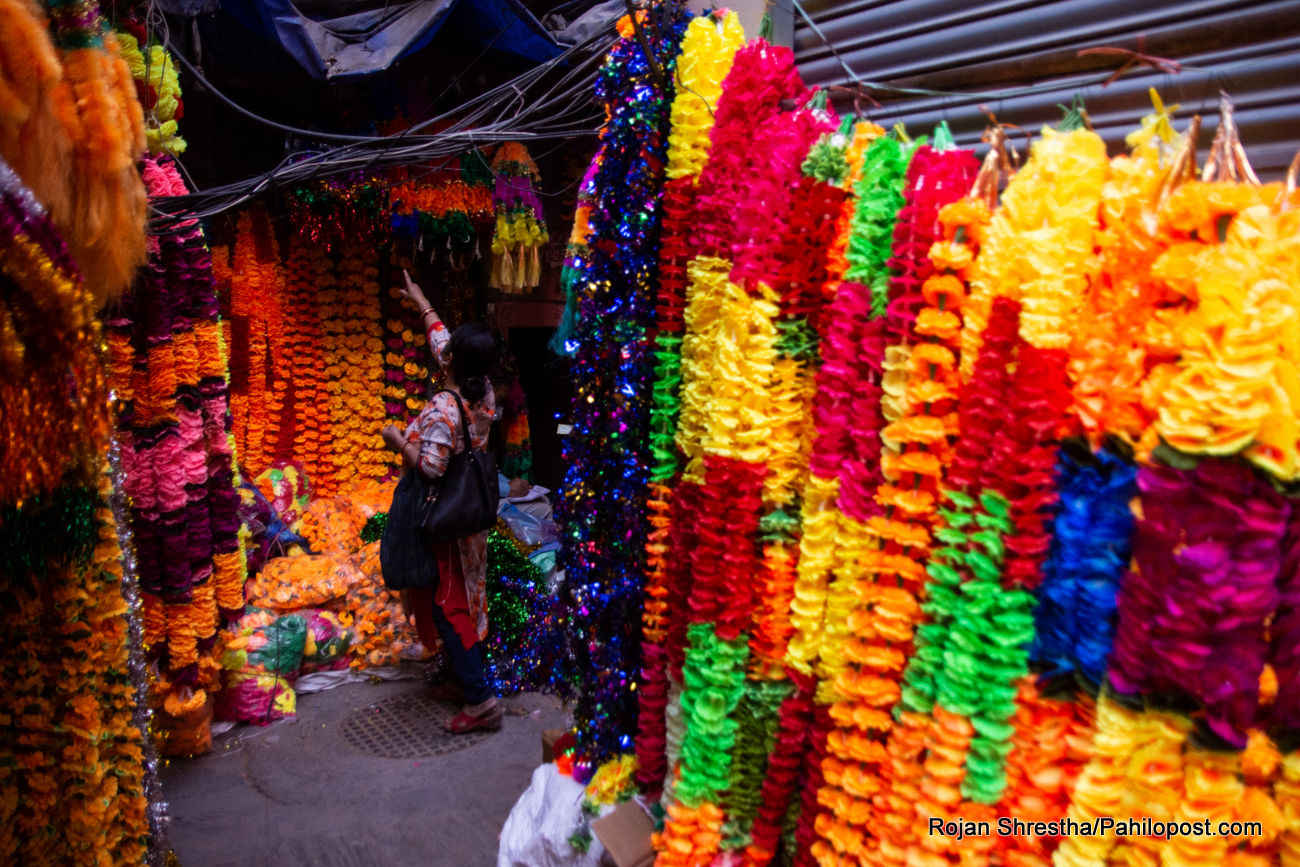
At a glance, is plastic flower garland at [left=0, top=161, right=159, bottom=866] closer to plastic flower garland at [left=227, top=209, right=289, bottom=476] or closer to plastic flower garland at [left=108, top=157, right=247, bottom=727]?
plastic flower garland at [left=108, top=157, right=247, bottom=727]

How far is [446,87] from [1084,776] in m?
6.19

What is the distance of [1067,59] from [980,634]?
1.15 m

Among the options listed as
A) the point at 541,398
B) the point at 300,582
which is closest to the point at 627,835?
the point at 300,582

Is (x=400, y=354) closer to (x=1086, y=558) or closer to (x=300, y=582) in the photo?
(x=300, y=582)

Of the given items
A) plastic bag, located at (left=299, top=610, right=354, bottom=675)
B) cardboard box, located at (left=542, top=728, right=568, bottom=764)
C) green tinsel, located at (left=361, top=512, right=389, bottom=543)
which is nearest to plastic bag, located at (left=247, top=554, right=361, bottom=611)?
plastic bag, located at (left=299, top=610, right=354, bottom=675)

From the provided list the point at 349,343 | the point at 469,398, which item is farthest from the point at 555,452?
the point at 469,398

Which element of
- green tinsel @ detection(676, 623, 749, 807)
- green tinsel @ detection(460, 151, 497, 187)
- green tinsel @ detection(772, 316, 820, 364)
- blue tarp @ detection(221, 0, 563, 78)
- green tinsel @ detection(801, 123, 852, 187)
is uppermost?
blue tarp @ detection(221, 0, 563, 78)

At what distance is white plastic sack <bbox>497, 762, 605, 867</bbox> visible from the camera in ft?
8.09

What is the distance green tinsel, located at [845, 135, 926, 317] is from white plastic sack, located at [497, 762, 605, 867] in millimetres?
1909

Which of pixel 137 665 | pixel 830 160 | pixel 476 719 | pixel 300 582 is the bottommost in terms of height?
pixel 476 719

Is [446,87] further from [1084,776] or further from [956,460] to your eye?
[1084,776]

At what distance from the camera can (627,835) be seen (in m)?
2.13

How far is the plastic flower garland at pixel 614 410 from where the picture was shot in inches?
87.6

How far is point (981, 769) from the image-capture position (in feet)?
4.14
